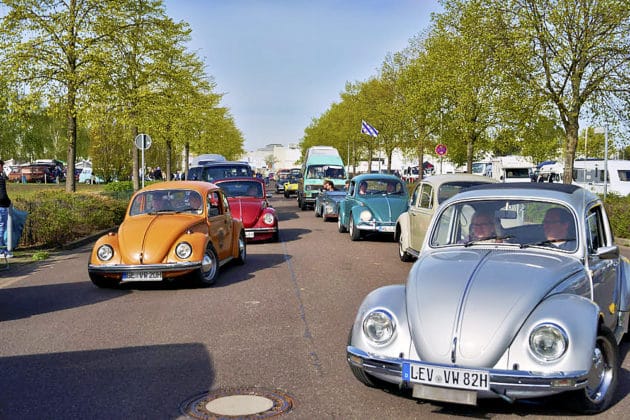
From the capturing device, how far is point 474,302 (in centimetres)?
487

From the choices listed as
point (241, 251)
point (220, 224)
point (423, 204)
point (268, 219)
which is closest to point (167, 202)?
point (220, 224)

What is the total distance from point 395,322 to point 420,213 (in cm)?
795

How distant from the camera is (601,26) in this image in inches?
853

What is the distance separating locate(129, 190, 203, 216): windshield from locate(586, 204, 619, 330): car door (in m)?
6.66

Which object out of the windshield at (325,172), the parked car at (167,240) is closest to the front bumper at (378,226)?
the parked car at (167,240)

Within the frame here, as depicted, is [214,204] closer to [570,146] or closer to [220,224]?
[220,224]

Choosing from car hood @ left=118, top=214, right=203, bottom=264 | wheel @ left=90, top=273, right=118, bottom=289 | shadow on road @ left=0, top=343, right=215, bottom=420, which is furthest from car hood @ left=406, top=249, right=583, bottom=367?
wheel @ left=90, top=273, right=118, bottom=289

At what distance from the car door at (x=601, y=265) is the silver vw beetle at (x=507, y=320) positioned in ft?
0.06

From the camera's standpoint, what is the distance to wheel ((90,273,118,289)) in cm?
1041

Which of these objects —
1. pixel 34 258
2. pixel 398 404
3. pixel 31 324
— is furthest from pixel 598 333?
pixel 34 258

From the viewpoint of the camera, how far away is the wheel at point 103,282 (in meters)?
10.4

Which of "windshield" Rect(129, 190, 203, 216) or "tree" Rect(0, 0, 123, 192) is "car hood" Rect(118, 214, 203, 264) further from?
"tree" Rect(0, 0, 123, 192)

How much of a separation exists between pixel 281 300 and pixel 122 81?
58.0 ft

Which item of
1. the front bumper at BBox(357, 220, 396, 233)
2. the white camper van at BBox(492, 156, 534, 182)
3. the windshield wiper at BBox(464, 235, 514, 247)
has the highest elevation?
the white camper van at BBox(492, 156, 534, 182)
